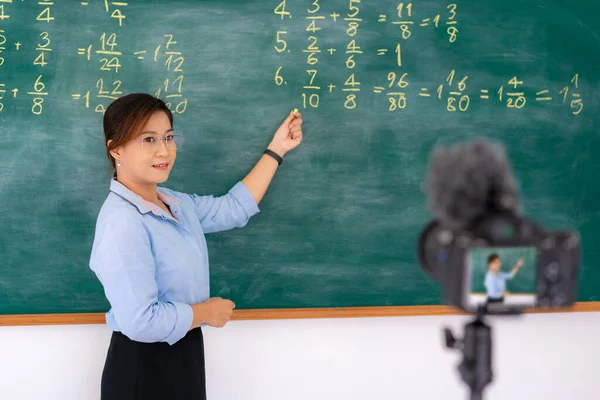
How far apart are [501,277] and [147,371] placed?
1162mm

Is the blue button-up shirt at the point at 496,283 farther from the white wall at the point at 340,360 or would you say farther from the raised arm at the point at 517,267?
the white wall at the point at 340,360

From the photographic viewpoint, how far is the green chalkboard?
7.00 feet

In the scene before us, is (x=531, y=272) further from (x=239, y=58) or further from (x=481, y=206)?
(x=239, y=58)

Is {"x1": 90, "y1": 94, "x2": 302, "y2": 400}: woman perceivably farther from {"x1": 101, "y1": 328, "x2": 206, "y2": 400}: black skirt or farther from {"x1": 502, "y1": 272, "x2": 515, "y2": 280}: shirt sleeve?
{"x1": 502, "y1": 272, "x2": 515, "y2": 280}: shirt sleeve

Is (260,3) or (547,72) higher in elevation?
(260,3)

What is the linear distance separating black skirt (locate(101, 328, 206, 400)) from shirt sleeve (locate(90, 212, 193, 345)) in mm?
101

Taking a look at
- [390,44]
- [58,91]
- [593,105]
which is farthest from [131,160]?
[593,105]

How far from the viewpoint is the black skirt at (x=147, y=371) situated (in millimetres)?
1851

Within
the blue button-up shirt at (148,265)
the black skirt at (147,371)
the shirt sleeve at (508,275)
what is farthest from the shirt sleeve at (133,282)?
the shirt sleeve at (508,275)

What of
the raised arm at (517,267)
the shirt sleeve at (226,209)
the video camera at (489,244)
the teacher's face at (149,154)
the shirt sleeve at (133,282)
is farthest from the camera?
the shirt sleeve at (226,209)

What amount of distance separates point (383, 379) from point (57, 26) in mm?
1732

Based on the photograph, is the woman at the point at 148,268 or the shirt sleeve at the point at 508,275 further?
the woman at the point at 148,268

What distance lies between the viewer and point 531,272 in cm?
107

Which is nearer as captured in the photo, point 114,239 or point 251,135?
point 114,239
